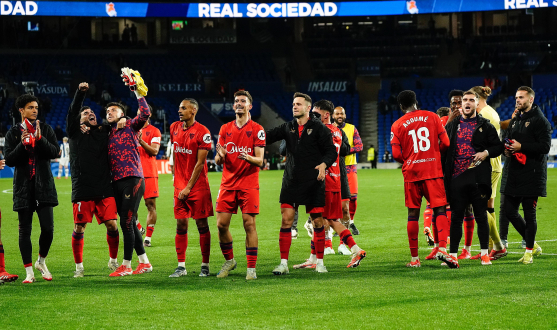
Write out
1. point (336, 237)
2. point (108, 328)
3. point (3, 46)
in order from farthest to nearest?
point (3, 46) → point (336, 237) → point (108, 328)

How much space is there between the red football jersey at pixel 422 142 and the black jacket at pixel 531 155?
40.2 inches

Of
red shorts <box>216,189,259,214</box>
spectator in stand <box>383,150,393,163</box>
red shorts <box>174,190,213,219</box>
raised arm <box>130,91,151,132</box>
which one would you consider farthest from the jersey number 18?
spectator in stand <box>383,150,393,163</box>

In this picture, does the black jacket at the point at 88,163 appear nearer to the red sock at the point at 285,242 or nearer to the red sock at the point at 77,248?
the red sock at the point at 77,248

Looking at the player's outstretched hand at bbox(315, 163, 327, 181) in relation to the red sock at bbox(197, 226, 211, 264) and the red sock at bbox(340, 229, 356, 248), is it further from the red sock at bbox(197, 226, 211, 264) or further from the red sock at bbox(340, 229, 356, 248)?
the red sock at bbox(197, 226, 211, 264)

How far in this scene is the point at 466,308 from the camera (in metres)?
5.62

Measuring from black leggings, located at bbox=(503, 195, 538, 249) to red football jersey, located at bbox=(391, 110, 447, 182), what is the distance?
1130 millimetres

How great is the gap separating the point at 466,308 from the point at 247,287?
7.25 feet

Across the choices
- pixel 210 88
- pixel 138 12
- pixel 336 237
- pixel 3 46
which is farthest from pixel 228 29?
pixel 336 237

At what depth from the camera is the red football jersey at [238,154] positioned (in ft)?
25.2

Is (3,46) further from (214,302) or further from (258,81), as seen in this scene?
(214,302)

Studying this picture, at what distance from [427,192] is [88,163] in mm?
3899

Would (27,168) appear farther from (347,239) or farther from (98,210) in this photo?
(347,239)

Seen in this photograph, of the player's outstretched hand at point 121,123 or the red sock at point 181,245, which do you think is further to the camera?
the player's outstretched hand at point 121,123

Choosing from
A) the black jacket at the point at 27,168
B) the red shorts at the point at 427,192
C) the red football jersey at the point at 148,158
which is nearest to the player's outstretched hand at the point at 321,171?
the red shorts at the point at 427,192
